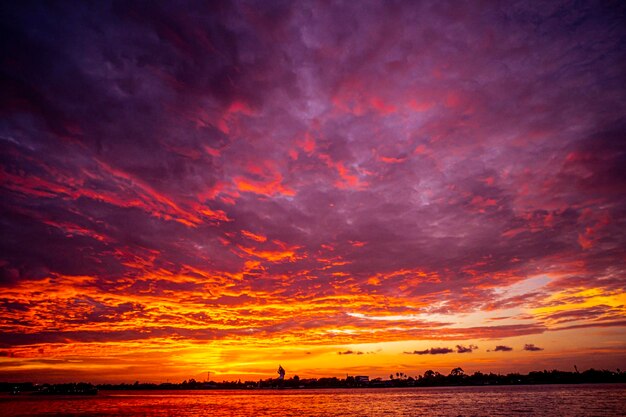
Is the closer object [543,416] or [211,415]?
[543,416]

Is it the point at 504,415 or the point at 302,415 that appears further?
the point at 302,415

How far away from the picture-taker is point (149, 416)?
308 feet

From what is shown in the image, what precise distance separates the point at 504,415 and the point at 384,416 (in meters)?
27.5

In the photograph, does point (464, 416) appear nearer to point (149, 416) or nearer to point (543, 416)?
point (543, 416)

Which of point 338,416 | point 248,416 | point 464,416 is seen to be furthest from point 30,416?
point 464,416

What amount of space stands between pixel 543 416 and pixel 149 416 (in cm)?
9380

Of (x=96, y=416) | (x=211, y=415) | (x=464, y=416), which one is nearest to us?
(x=464, y=416)

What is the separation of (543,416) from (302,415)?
181ft

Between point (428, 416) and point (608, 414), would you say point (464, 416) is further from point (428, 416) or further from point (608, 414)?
point (608, 414)

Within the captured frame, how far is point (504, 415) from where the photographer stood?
280 feet

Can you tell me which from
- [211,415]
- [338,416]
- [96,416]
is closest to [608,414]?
[338,416]

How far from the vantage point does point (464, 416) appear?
85188 mm

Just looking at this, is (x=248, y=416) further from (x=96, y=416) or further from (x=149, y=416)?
(x=96, y=416)

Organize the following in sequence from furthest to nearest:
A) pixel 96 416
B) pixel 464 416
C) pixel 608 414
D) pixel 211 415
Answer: pixel 211 415 < pixel 96 416 < pixel 464 416 < pixel 608 414
